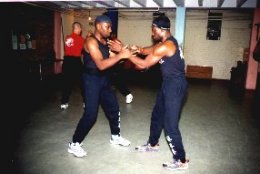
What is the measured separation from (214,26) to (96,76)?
33.3 feet

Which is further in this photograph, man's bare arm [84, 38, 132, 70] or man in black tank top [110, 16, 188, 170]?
man's bare arm [84, 38, 132, 70]

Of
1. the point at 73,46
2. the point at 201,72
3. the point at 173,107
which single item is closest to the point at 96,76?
the point at 173,107

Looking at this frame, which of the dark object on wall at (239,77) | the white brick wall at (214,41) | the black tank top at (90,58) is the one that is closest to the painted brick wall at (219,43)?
the white brick wall at (214,41)

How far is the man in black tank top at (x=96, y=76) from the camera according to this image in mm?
3152

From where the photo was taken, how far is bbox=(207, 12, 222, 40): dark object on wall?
11.9m

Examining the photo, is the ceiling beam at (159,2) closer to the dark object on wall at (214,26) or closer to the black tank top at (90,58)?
the dark object on wall at (214,26)

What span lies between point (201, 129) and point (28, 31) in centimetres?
793

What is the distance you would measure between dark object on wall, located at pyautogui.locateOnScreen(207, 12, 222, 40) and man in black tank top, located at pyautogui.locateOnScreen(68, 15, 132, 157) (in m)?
9.78

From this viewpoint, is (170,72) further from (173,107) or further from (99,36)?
(99,36)

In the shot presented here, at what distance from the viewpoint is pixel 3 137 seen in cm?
405

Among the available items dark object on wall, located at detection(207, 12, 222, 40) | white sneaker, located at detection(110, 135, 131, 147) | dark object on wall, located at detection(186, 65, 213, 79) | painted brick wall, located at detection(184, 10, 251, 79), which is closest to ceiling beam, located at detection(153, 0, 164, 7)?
painted brick wall, located at detection(184, 10, 251, 79)

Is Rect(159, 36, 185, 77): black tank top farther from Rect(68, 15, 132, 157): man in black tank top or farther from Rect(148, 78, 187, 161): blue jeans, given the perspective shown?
Rect(68, 15, 132, 157): man in black tank top

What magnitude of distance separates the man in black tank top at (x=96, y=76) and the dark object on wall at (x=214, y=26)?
32.1 feet

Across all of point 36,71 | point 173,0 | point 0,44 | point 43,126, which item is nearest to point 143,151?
point 43,126
